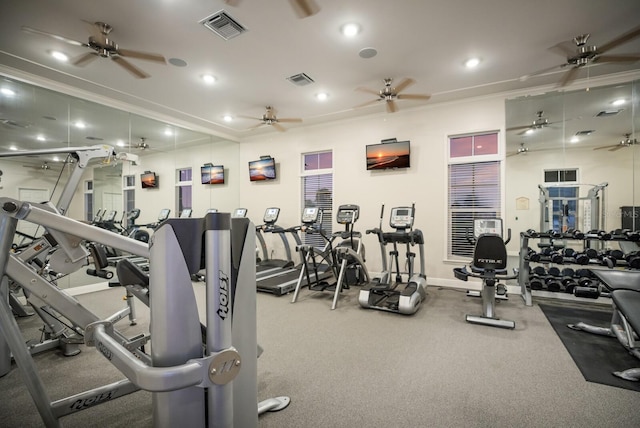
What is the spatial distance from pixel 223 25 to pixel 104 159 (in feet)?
6.54

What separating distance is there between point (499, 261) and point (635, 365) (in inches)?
53.3

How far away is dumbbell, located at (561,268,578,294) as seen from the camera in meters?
3.61

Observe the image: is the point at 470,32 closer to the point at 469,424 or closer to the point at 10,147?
the point at 469,424

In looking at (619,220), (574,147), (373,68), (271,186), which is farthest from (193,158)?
(619,220)

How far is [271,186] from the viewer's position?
7.41 metres

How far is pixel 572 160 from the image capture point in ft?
16.1

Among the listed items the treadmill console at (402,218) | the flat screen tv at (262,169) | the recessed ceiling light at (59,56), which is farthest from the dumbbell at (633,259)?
the recessed ceiling light at (59,56)

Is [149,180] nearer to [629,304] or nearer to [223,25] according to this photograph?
[223,25]

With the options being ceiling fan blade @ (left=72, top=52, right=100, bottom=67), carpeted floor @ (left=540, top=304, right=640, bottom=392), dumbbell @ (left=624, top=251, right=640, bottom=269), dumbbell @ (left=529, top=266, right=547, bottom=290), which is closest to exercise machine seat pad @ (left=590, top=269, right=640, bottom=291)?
carpeted floor @ (left=540, top=304, right=640, bottom=392)

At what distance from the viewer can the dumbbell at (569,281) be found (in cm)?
361

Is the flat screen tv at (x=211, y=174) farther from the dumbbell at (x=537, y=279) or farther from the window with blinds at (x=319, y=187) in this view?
the dumbbell at (x=537, y=279)

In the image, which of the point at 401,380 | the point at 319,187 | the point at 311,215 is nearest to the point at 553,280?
the point at 401,380

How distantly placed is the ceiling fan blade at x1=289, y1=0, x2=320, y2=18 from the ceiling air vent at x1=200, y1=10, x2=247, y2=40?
81 centimetres

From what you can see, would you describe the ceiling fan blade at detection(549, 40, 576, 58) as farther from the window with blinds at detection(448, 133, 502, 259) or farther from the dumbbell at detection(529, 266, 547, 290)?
the dumbbell at detection(529, 266, 547, 290)
